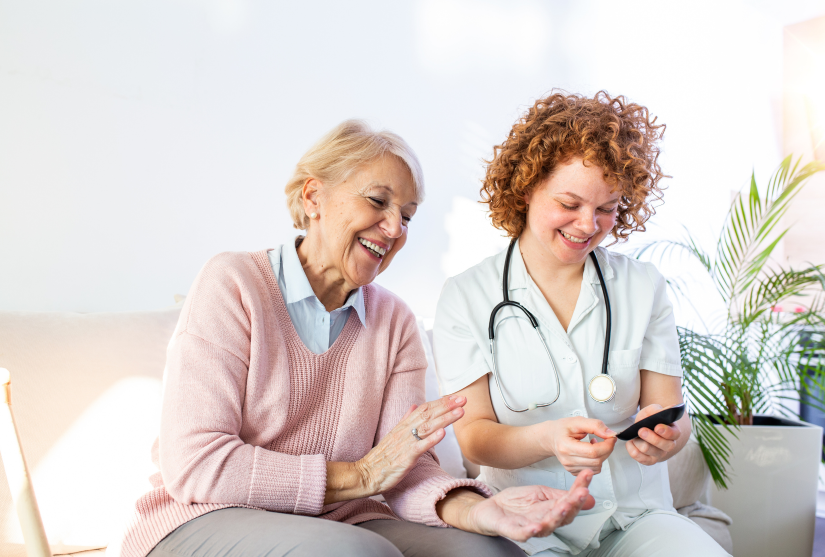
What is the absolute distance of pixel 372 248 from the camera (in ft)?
4.45

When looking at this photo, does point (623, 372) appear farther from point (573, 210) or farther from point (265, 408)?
point (265, 408)

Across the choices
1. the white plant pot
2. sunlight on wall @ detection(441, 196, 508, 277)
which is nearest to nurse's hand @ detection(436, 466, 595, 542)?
the white plant pot

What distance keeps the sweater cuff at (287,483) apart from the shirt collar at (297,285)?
35cm

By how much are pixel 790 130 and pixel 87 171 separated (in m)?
4.22

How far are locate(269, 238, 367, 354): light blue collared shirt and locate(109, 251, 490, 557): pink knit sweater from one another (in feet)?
0.09

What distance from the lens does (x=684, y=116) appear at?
3.77m

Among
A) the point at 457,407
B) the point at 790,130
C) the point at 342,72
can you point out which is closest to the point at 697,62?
the point at 790,130

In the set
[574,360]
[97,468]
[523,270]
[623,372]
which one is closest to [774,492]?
[623,372]

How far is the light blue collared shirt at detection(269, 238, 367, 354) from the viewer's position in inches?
51.6

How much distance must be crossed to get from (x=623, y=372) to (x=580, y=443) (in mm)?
363

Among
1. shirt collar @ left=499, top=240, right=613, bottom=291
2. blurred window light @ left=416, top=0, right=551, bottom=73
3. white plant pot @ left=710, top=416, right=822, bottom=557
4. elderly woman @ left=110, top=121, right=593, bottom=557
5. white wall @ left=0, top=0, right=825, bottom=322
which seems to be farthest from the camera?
→ blurred window light @ left=416, top=0, right=551, bottom=73

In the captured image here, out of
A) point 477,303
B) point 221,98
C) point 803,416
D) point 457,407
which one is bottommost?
point 803,416

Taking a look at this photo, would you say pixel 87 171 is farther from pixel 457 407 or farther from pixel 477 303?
pixel 457 407

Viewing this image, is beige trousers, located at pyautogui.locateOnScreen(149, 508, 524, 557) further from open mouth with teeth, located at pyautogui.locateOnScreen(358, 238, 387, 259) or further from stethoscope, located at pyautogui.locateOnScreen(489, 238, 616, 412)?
open mouth with teeth, located at pyautogui.locateOnScreen(358, 238, 387, 259)
